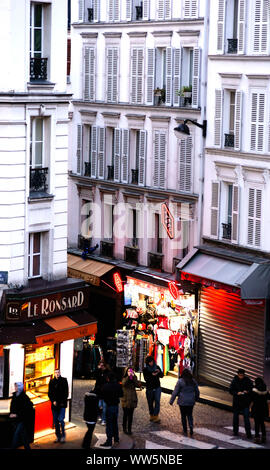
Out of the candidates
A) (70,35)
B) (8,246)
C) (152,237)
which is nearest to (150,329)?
(152,237)

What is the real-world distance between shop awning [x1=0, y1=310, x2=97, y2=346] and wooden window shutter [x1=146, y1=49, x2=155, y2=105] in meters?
11.0

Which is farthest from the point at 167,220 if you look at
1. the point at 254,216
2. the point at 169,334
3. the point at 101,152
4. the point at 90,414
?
the point at 90,414

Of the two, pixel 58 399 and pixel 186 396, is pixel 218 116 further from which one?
pixel 58 399

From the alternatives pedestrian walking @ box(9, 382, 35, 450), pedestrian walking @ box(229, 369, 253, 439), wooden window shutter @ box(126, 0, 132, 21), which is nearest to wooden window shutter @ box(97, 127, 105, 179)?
wooden window shutter @ box(126, 0, 132, 21)

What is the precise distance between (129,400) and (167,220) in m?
9.80

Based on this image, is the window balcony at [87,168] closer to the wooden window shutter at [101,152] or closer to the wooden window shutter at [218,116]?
the wooden window shutter at [101,152]

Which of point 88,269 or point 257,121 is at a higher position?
point 257,121

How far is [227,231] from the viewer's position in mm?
39781

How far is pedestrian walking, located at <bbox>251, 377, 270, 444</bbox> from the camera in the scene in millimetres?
32906

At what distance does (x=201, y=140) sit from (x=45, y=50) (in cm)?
815

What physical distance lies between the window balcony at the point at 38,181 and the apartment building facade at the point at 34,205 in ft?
0.09

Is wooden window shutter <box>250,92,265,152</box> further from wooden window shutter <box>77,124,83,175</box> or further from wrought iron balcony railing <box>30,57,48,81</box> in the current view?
wooden window shutter <box>77,124,83,175</box>

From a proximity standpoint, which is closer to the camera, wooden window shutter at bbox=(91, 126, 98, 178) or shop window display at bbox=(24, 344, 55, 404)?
shop window display at bbox=(24, 344, 55, 404)
